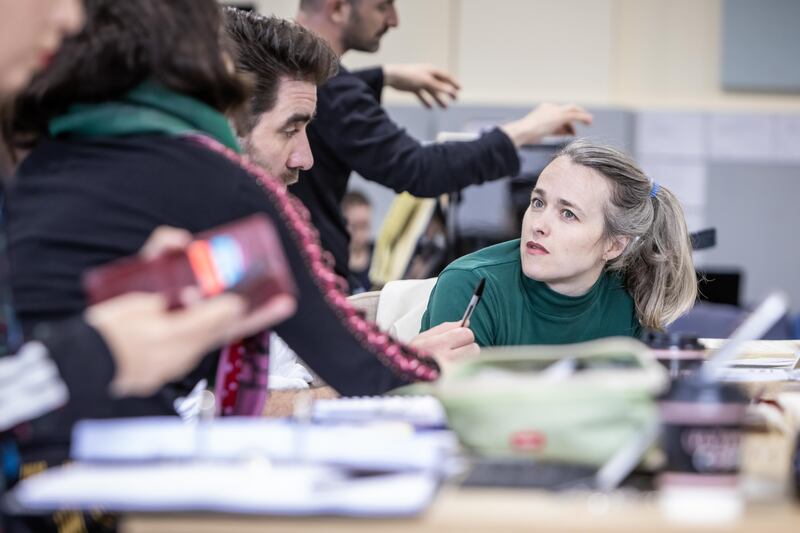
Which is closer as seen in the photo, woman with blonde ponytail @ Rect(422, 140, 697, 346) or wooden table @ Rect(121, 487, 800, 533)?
wooden table @ Rect(121, 487, 800, 533)

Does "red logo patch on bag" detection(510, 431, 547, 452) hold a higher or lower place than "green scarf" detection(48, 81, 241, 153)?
lower

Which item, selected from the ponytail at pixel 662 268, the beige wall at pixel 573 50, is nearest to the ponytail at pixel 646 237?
the ponytail at pixel 662 268

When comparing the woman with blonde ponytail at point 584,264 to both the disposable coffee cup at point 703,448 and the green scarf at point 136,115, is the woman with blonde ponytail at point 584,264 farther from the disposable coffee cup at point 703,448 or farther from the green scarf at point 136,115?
the disposable coffee cup at point 703,448

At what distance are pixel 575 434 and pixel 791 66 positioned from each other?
6.34 meters

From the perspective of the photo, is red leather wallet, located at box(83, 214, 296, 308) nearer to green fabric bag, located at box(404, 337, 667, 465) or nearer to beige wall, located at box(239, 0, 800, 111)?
green fabric bag, located at box(404, 337, 667, 465)

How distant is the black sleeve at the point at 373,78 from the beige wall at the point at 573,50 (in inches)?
141

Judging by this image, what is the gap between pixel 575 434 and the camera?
1.16 meters

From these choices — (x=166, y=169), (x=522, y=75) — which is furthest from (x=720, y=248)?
(x=166, y=169)

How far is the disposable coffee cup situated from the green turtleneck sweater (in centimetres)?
131

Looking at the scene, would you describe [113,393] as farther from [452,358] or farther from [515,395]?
[452,358]

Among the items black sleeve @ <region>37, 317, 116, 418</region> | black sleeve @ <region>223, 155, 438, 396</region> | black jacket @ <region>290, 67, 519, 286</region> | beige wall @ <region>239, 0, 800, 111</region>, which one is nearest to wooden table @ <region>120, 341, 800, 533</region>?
black sleeve @ <region>37, 317, 116, 418</region>

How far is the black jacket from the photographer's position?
306cm

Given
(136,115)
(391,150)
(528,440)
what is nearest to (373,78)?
(391,150)

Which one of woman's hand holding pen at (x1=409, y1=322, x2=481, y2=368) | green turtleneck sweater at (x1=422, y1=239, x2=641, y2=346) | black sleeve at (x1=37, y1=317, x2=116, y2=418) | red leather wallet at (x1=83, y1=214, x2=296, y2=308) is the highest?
red leather wallet at (x1=83, y1=214, x2=296, y2=308)
